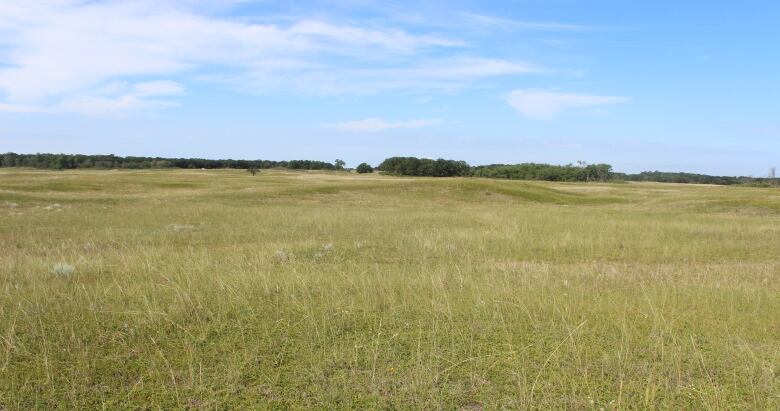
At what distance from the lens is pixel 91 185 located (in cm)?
5034

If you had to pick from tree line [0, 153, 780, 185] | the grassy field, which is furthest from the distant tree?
the grassy field

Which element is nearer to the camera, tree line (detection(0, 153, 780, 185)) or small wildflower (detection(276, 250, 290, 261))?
small wildflower (detection(276, 250, 290, 261))

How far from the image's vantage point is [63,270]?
29.1ft

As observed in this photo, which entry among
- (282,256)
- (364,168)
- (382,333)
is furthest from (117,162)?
(382,333)

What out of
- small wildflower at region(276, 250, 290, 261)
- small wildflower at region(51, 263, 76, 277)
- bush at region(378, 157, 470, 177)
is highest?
bush at region(378, 157, 470, 177)

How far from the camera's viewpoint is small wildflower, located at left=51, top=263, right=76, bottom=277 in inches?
343

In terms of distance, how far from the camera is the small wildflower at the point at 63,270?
28.6ft

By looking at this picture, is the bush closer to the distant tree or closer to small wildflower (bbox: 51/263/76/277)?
the distant tree

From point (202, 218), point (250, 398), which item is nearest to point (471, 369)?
point (250, 398)

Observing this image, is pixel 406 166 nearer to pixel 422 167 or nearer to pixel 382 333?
pixel 422 167

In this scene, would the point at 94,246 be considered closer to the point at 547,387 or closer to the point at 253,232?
the point at 253,232

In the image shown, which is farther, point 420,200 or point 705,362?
point 420,200

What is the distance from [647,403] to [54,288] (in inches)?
286

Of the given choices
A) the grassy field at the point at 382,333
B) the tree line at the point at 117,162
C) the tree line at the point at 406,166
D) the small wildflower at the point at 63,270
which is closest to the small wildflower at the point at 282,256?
the grassy field at the point at 382,333
